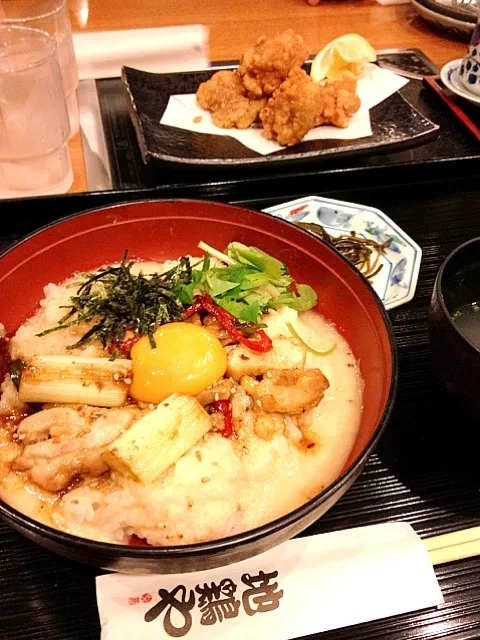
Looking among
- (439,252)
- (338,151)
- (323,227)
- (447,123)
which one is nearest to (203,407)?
(323,227)

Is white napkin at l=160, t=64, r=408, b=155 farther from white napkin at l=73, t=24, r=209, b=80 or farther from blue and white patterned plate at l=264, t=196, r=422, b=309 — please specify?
blue and white patterned plate at l=264, t=196, r=422, b=309

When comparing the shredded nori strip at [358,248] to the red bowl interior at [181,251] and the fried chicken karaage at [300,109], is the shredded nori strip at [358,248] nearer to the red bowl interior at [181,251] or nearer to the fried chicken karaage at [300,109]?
the red bowl interior at [181,251]

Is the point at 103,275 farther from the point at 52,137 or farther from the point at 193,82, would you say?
the point at 193,82

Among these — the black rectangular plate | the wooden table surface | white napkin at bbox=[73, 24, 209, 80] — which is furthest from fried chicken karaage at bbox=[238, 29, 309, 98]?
the wooden table surface

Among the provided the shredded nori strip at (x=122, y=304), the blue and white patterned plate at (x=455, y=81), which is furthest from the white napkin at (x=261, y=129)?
the shredded nori strip at (x=122, y=304)

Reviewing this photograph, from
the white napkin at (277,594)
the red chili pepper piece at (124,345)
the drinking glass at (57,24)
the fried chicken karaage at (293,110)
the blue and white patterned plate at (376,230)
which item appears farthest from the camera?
the drinking glass at (57,24)
